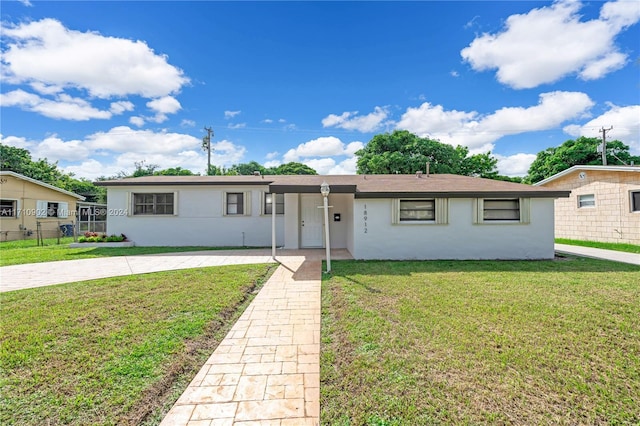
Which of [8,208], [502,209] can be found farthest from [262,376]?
[8,208]

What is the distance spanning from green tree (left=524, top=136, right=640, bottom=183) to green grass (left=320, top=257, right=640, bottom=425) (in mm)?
28067

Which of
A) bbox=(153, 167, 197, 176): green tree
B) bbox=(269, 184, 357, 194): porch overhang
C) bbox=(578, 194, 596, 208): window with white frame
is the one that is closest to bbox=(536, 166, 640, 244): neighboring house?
bbox=(578, 194, 596, 208): window with white frame

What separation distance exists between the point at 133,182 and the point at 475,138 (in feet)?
96.2

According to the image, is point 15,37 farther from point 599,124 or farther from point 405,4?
point 599,124

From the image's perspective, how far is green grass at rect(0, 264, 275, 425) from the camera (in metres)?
2.24

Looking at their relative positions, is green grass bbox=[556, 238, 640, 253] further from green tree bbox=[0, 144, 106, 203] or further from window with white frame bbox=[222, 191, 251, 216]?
green tree bbox=[0, 144, 106, 203]

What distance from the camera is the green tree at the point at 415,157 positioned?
2588cm

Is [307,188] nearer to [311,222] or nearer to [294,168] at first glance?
[311,222]

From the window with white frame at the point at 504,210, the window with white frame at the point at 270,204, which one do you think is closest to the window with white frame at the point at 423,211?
the window with white frame at the point at 504,210

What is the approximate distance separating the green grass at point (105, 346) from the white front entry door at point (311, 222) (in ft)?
18.2

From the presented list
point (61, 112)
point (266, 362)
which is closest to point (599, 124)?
point (266, 362)

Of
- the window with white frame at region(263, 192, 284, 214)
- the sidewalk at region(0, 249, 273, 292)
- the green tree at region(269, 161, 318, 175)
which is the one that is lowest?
the sidewalk at region(0, 249, 273, 292)

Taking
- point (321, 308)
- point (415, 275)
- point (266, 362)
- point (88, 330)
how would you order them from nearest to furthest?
point (266, 362) < point (88, 330) < point (321, 308) < point (415, 275)

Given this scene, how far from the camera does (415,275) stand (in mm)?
6660
